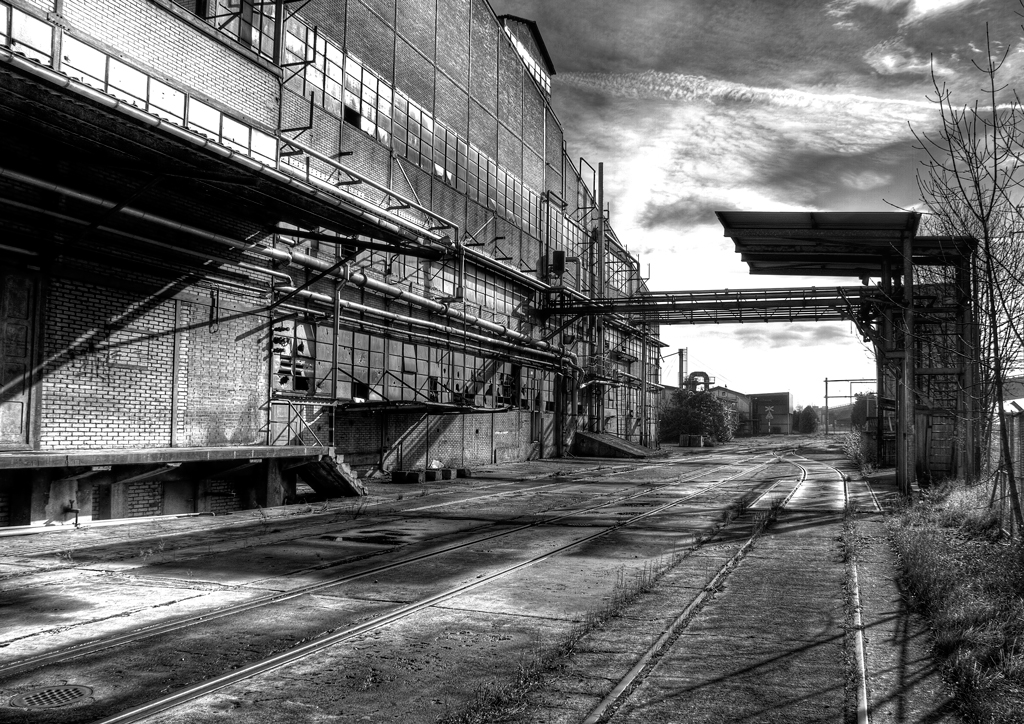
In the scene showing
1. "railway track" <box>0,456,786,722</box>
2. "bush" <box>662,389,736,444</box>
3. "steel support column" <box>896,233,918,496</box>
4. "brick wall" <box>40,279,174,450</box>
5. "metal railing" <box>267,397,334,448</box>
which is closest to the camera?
"railway track" <box>0,456,786,722</box>

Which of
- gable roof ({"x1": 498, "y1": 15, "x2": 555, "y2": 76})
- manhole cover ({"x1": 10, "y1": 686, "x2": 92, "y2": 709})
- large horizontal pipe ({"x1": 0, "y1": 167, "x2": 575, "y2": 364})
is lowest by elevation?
manhole cover ({"x1": 10, "y1": 686, "x2": 92, "y2": 709})

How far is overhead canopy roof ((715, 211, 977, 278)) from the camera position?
696 inches

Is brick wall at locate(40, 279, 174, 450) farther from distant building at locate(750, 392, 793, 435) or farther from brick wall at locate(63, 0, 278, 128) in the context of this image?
distant building at locate(750, 392, 793, 435)

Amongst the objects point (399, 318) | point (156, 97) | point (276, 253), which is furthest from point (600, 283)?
point (156, 97)

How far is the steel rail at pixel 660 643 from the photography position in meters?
4.76

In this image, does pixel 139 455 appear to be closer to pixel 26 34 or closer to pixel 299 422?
pixel 26 34

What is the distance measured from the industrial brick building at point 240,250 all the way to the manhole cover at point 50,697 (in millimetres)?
7121

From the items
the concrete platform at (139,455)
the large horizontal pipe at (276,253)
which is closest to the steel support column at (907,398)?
the concrete platform at (139,455)

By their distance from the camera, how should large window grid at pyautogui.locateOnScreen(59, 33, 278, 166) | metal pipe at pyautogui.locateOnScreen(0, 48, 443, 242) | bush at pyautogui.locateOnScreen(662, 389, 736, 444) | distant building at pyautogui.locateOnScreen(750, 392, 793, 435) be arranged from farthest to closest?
1. distant building at pyautogui.locateOnScreen(750, 392, 793, 435)
2. bush at pyautogui.locateOnScreen(662, 389, 736, 444)
3. large window grid at pyautogui.locateOnScreen(59, 33, 278, 166)
4. metal pipe at pyautogui.locateOnScreen(0, 48, 443, 242)

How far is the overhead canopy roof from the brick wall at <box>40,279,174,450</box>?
12.1 m

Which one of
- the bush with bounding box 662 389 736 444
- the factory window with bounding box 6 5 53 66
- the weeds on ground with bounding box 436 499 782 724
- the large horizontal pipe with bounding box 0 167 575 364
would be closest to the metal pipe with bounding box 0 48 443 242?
the factory window with bounding box 6 5 53 66

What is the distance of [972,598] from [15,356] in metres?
13.5

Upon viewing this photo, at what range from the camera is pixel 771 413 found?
9925cm

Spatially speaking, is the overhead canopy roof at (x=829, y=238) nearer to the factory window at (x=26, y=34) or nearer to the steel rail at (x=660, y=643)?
the steel rail at (x=660, y=643)
